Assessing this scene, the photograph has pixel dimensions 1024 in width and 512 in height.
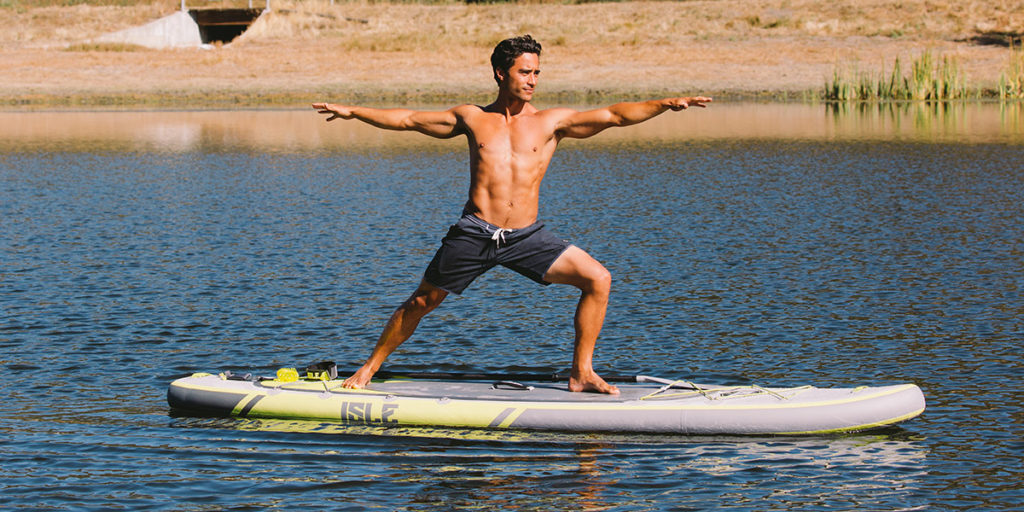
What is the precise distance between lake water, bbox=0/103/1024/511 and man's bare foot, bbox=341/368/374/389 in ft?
1.26

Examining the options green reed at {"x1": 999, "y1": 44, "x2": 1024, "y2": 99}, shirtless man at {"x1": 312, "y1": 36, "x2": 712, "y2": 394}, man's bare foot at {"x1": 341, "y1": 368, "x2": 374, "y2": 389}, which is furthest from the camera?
green reed at {"x1": 999, "y1": 44, "x2": 1024, "y2": 99}

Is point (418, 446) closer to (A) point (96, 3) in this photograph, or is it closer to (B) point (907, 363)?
(B) point (907, 363)

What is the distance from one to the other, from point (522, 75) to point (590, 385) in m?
2.10

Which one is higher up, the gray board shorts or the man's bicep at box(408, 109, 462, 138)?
the man's bicep at box(408, 109, 462, 138)

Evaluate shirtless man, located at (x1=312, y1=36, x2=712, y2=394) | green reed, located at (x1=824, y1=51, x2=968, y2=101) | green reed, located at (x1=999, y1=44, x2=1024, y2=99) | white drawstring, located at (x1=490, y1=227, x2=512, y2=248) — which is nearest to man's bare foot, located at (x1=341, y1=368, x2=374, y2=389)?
shirtless man, located at (x1=312, y1=36, x2=712, y2=394)

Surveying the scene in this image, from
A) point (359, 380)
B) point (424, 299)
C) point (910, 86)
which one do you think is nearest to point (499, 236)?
point (424, 299)

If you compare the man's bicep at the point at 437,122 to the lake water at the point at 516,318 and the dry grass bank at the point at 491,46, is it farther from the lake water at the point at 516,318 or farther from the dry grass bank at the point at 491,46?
the dry grass bank at the point at 491,46

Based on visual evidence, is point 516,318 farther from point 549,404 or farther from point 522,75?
point 522,75

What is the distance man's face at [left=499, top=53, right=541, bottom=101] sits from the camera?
8.46 m

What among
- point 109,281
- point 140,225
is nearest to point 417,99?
point 140,225

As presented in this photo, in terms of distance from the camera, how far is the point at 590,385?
8898mm

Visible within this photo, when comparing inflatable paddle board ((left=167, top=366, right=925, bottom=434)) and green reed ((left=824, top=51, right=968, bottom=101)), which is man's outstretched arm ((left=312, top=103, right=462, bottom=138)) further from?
green reed ((left=824, top=51, right=968, bottom=101))

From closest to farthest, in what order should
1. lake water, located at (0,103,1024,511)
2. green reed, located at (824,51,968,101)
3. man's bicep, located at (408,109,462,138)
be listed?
1. lake water, located at (0,103,1024,511)
2. man's bicep, located at (408,109,462,138)
3. green reed, located at (824,51,968,101)

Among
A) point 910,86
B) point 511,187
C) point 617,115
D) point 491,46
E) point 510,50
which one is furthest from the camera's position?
point 491,46
